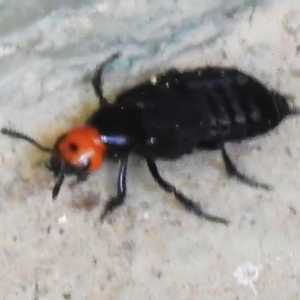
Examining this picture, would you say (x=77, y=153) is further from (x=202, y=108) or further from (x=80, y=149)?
(x=202, y=108)

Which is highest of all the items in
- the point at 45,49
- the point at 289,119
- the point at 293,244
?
the point at 45,49

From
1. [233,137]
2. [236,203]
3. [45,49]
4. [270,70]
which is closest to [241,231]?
[236,203]

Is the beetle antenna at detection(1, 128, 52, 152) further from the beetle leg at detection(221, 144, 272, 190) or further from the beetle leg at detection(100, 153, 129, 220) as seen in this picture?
the beetle leg at detection(221, 144, 272, 190)

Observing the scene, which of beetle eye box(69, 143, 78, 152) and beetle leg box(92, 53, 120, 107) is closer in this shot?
beetle eye box(69, 143, 78, 152)

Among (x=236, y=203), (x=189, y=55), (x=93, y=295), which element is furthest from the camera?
(x=189, y=55)

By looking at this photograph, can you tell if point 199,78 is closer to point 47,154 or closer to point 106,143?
point 106,143

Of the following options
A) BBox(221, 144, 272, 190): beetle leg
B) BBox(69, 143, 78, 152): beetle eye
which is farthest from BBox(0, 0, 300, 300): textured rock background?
BBox(69, 143, 78, 152): beetle eye

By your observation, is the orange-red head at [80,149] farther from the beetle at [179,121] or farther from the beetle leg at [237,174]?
the beetle leg at [237,174]
